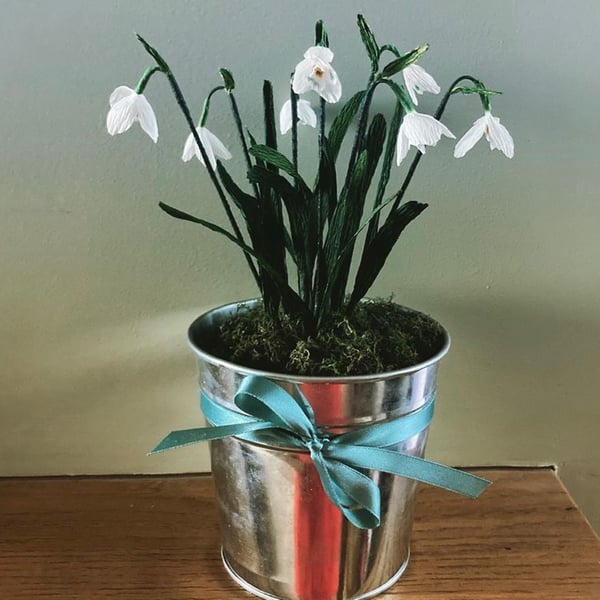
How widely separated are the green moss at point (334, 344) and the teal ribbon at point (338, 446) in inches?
1.8

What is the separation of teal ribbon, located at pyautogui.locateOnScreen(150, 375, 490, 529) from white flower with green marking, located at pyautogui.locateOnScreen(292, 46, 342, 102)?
0.69ft

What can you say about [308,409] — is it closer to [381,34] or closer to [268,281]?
[268,281]

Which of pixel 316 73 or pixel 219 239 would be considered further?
pixel 219 239

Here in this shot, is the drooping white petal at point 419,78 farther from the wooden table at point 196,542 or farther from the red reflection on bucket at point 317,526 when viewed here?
the wooden table at point 196,542

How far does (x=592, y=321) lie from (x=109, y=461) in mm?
549

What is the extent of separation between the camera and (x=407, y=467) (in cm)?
49

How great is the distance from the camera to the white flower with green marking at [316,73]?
455 millimetres

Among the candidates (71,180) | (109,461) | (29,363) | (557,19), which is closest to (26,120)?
(71,180)

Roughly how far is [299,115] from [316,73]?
0.12m

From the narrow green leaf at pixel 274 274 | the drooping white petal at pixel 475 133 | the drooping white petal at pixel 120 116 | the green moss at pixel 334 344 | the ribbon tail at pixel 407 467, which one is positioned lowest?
the ribbon tail at pixel 407 467

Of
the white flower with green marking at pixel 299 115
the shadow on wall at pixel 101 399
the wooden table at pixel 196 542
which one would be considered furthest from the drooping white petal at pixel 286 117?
the wooden table at pixel 196 542

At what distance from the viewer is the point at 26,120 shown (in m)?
0.63

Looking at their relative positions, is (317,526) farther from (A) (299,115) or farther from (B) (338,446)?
(A) (299,115)

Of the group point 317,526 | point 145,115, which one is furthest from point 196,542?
point 145,115
